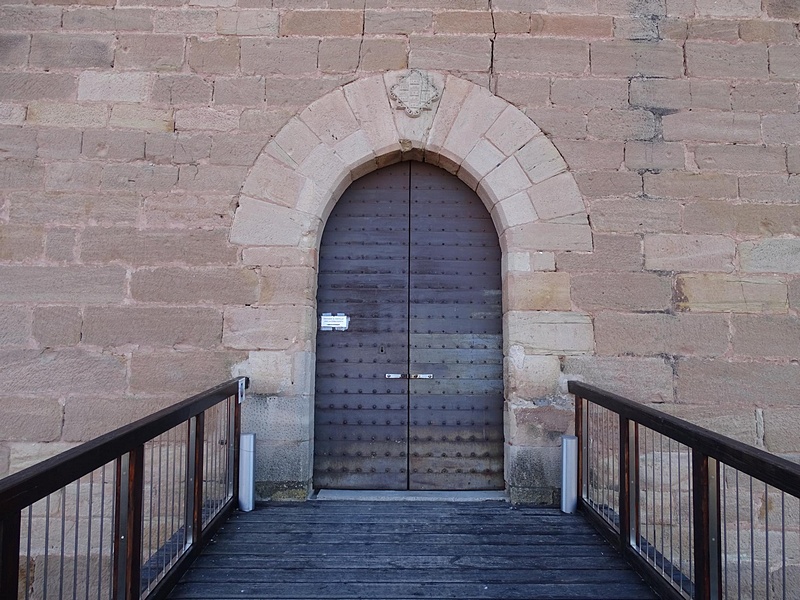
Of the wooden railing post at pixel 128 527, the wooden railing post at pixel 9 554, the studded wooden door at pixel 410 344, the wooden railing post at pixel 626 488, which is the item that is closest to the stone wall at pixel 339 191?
the studded wooden door at pixel 410 344

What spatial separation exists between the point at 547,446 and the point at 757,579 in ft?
5.05

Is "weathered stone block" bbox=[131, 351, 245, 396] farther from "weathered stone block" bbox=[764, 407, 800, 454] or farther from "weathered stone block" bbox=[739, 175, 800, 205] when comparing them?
"weathered stone block" bbox=[739, 175, 800, 205]

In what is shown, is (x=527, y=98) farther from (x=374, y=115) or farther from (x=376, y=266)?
(x=376, y=266)

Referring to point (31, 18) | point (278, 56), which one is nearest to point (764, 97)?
point (278, 56)

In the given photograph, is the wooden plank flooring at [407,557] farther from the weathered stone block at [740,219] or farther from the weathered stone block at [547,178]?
the weathered stone block at [740,219]

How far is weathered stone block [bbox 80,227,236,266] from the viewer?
368 centimetres

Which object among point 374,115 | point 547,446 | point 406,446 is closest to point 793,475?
point 547,446

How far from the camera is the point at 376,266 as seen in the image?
3.97 m

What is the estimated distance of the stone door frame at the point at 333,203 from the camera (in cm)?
360

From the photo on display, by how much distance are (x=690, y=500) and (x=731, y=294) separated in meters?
1.45

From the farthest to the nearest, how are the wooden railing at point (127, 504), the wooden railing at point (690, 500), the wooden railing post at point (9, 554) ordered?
1. the wooden railing at point (690, 500)
2. the wooden railing at point (127, 504)
3. the wooden railing post at point (9, 554)

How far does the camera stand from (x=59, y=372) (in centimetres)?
360

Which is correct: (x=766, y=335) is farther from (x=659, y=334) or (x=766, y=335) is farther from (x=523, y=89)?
(x=523, y=89)

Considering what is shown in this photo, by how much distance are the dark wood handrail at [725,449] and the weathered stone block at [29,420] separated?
3502 mm
